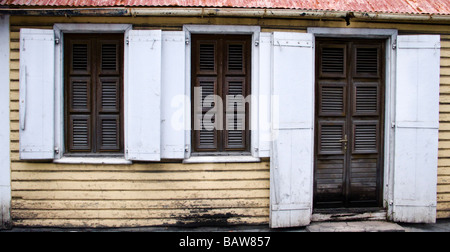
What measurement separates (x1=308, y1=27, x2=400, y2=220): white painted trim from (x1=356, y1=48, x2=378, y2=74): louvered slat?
0.58 ft

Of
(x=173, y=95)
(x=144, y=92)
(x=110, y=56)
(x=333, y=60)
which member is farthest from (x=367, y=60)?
(x=110, y=56)

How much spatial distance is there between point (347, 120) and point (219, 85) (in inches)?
81.2

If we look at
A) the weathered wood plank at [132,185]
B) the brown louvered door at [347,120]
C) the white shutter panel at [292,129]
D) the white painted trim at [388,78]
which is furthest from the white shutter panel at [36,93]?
the brown louvered door at [347,120]

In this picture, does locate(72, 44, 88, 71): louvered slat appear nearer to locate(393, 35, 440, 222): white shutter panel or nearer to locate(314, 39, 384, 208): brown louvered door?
locate(314, 39, 384, 208): brown louvered door

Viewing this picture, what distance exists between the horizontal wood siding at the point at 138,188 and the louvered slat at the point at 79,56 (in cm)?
39

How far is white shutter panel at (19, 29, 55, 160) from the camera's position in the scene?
4488 millimetres

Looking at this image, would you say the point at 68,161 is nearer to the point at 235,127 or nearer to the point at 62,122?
the point at 62,122

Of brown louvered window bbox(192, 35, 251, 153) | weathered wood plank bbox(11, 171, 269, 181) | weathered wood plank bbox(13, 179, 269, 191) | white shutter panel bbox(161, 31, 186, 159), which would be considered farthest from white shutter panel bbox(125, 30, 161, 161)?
brown louvered window bbox(192, 35, 251, 153)

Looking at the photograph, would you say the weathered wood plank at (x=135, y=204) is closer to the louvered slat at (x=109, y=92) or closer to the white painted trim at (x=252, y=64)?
the white painted trim at (x=252, y=64)

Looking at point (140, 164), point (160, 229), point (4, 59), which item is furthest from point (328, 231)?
point (4, 59)

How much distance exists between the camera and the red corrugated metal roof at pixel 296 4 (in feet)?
14.6

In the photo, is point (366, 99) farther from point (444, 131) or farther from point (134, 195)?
point (134, 195)

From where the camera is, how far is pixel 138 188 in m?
4.75
